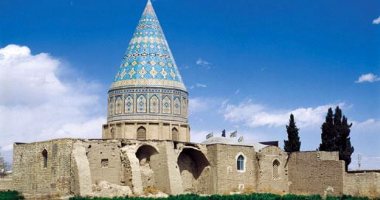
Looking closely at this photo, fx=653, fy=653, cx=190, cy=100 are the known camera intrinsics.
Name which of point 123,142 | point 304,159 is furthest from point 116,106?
point 304,159

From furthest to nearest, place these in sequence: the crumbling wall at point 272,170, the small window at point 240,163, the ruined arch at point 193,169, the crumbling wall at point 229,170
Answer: the crumbling wall at point 272,170, the small window at point 240,163, the ruined arch at point 193,169, the crumbling wall at point 229,170

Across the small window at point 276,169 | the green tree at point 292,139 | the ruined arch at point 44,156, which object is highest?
the green tree at point 292,139

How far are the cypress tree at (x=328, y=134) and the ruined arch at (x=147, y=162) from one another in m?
11.9

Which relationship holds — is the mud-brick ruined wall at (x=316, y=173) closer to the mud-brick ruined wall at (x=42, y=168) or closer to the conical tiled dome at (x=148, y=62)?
the conical tiled dome at (x=148, y=62)

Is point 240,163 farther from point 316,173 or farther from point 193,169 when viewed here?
point 316,173

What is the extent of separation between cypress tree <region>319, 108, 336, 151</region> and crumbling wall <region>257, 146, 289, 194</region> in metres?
3.50

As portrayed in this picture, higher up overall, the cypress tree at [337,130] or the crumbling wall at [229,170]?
the cypress tree at [337,130]

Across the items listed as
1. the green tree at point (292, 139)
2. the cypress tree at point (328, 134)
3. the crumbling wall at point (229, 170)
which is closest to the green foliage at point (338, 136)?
the cypress tree at point (328, 134)

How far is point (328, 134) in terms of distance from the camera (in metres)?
40.3

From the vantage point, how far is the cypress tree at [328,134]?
40.0 metres

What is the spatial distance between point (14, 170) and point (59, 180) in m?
4.11

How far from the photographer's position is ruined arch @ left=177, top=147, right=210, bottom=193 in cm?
3478

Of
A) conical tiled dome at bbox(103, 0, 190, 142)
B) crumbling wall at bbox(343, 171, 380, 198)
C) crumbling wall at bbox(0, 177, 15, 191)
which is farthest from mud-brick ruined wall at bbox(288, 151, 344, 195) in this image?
crumbling wall at bbox(0, 177, 15, 191)

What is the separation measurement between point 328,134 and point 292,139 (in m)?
2.22
